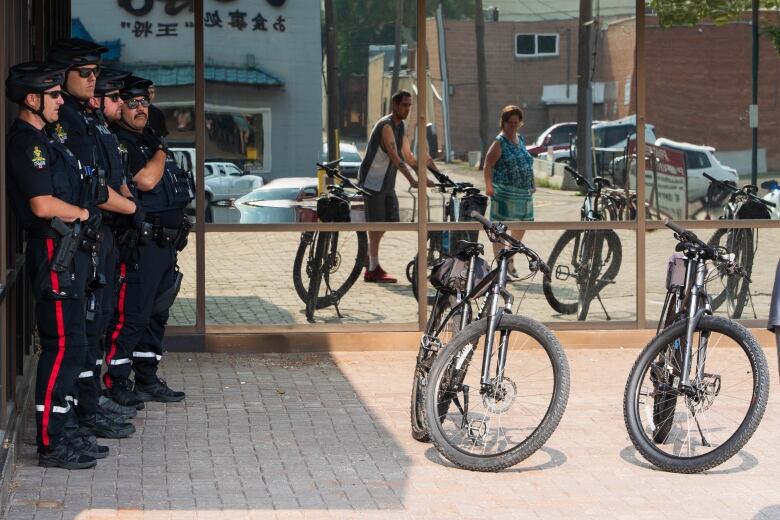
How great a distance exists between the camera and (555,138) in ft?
33.4

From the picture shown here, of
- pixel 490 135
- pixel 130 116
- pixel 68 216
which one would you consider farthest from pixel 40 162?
pixel 490 135

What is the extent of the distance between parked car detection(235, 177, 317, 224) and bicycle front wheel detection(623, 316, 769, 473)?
12.0ft

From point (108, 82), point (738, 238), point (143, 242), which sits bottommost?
point (738, 238)

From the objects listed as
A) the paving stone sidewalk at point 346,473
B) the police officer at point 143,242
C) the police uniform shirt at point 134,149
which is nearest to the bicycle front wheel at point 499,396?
the paving stone sidewalk at point 346,473

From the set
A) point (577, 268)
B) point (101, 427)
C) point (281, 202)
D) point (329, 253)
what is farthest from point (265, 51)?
point (101, 427)

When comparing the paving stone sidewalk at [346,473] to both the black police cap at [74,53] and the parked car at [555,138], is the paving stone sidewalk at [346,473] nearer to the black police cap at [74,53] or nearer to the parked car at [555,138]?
the black police cap at [74,53]

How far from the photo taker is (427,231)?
398 inches

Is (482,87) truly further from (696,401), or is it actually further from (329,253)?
(696,401)

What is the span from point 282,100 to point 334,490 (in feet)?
13.7

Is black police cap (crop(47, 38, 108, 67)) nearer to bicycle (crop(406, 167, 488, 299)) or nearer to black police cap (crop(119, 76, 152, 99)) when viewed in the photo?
black police cap (crop(119, 76, 152, 99))

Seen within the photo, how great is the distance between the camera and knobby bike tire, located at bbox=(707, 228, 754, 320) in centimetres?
1048

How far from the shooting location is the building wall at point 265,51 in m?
9.70

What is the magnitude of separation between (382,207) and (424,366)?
295 centimetres

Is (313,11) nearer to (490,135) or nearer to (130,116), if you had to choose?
(490,135)
